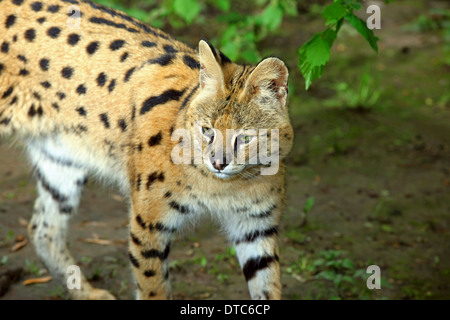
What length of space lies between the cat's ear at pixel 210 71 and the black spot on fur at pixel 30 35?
1493 millimetres

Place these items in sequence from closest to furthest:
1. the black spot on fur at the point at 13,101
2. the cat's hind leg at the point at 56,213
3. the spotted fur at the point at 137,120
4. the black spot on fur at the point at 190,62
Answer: the spotted fur at the point at 137,120 → the black spot on fur at the point at 190,62 → the black spot on fur at the point at 13,101 → the cat's hind leg at the point at 56,213

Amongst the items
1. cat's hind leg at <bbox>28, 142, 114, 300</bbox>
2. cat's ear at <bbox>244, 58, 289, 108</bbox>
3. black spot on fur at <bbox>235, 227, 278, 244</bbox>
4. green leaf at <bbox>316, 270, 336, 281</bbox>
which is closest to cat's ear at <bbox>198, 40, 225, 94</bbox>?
cat's ear at <bbox>244, 58, 289, 108</bbox>

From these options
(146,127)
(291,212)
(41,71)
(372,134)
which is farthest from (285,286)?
(372,134)

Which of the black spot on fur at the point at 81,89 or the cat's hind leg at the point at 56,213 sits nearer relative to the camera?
the black spot on fur at the point at 81,89

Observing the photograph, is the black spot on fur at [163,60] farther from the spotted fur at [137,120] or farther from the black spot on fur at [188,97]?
the black spot on fur at [188,97]

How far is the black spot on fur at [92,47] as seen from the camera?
449 cm

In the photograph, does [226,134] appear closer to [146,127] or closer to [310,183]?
[146,127]

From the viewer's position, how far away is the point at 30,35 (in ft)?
14.9

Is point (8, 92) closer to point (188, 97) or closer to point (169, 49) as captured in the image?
point (169, 49)

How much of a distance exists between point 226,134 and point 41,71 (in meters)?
1.67

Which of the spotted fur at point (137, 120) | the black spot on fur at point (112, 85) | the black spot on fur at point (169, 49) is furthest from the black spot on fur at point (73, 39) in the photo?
the black spot on fur at point (169, 49)

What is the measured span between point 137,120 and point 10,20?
1.26m

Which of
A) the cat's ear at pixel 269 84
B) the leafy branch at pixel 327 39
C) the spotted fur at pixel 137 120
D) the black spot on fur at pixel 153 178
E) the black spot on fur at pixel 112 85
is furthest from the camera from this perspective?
the black spot on fur at pixel 112 85

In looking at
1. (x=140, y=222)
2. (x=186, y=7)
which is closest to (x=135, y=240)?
(x=140, y=222)
